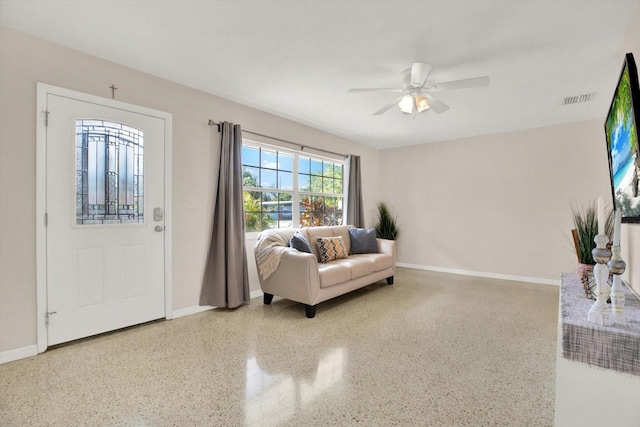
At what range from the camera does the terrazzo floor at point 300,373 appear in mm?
1668

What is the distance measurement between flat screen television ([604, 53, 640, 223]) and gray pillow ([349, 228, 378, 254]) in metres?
2.91

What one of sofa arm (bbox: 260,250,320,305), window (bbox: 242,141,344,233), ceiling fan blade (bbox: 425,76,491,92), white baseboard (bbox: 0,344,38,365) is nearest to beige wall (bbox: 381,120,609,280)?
window (bbox: 242,141,344,233)

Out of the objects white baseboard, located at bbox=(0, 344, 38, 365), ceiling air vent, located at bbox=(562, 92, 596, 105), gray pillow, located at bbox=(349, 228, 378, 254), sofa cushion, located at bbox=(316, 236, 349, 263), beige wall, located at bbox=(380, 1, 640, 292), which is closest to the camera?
white baseboard, located at bbox=(0, 344, 38, 365)

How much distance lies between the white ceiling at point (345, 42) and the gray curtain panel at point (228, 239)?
667 millimetres

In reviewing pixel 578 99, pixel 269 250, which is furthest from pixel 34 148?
pixel 578 99

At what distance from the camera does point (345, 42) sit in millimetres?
2379

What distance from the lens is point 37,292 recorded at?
2.36 metres

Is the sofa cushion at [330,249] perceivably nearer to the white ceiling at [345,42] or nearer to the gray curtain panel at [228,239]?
the gray curtain panel at [228,239]

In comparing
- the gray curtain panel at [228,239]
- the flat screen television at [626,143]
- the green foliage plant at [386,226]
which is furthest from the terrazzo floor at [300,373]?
the green foliage plant at [386,226]

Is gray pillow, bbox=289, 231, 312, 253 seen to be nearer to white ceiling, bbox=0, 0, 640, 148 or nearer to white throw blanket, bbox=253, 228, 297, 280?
white throw blanket, bbox=253, 228, 297, 280

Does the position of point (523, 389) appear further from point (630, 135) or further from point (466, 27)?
point (466, 27)

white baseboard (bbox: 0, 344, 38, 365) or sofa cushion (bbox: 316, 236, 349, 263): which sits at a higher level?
sofa cushion (bbox: 316, 236, 349, 263)

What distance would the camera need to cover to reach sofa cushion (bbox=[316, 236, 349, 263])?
394 cm

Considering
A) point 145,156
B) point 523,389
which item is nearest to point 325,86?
point 145,156
